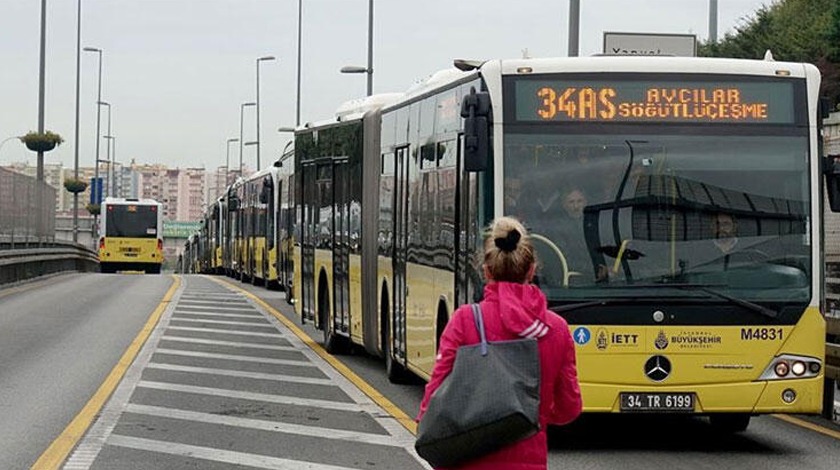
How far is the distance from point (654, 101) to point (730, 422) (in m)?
2.82

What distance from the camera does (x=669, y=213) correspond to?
1257 centimetres

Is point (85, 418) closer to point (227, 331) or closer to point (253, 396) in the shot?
point (253, 396)

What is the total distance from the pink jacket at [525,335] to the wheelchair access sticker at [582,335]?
629cm

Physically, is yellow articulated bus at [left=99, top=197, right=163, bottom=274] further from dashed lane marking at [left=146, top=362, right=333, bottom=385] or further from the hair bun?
the hair bun

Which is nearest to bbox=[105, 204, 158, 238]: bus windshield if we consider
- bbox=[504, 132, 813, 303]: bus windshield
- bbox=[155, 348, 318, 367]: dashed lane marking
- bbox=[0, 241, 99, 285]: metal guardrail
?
bbox=[0, 241, 99, 285]: metal guardrail

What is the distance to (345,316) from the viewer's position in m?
20.5

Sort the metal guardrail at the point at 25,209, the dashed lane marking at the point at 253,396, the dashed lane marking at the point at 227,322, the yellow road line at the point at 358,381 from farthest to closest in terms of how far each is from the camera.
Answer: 1. the metal guardrail at the point at 25,209
2. the dashed lane marking at the point at 227,322
3. the dashed lane marking at the point at 253,396
4. the yellow road line at the point at 358,381

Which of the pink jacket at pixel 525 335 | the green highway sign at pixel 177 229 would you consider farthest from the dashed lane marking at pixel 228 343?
the green highway sign at pixel 177 229

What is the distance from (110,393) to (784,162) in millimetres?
6811

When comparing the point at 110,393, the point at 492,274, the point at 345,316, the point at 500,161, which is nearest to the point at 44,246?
the point at 345,316

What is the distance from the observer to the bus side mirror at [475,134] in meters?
12.0

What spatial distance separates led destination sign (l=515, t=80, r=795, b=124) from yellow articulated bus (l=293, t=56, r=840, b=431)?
0.04 feet

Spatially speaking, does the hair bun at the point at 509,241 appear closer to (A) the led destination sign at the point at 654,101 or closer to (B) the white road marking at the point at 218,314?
(A) the led destination sign at the point at 654,101

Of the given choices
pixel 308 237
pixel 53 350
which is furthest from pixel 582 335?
pixel 308 237
